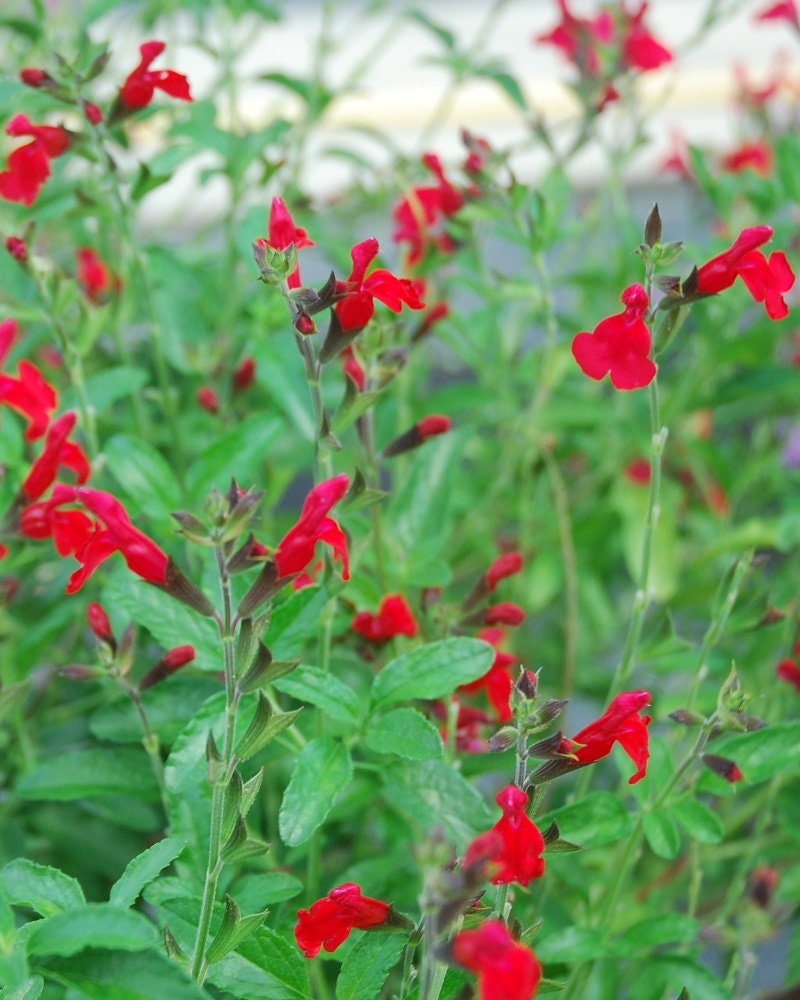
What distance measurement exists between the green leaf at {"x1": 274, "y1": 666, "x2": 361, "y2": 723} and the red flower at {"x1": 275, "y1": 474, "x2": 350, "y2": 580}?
2.8 inches

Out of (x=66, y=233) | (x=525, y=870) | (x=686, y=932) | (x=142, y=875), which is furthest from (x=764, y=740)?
(x=66, y=233)

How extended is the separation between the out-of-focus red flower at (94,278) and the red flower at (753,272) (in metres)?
0.55

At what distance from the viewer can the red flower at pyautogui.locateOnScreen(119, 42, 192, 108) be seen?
0.65 m

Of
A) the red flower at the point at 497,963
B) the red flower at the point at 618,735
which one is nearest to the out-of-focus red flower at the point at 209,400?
the red flower at the point at 618,735

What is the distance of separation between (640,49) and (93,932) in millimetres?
790

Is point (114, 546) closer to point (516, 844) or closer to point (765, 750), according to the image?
point (516, 844)

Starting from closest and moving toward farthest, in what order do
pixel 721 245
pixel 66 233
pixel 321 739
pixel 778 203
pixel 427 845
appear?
pixel 427 845
pixel 321 739
pixel 721 245
pixel 778 203
pixel 66 233

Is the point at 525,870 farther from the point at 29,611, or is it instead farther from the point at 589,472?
the point at 589,472

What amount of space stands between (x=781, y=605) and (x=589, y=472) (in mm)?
378

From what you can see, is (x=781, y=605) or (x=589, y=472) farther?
(x=589, y=472)

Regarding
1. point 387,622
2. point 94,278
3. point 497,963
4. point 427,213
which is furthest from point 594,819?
point 94,278

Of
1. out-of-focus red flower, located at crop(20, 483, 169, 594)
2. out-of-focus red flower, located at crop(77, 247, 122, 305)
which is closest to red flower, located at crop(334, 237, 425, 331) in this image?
out-of-focus red flower, located at crop(20, 483, 169, 594)

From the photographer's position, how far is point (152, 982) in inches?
15.0

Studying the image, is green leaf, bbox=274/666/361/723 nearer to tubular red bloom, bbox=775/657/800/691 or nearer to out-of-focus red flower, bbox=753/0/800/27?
tubular red bloom, bbox=775/657/800/691
